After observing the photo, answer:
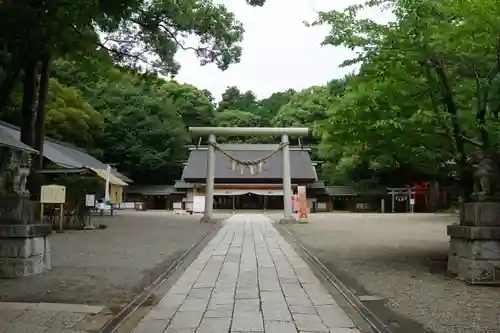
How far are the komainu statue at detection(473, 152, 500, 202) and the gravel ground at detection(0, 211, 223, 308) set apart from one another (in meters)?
5.49

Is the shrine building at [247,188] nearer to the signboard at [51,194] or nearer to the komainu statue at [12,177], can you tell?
the signboard at [51,194]

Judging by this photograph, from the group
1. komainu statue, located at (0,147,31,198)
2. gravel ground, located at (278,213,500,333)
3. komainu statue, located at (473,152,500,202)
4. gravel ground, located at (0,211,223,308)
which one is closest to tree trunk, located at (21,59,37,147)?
gravel ground, located at (0,211,223,308)

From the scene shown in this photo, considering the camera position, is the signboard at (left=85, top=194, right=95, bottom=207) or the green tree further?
the signboard at (left=85, top=194, right=95, bottom=207)

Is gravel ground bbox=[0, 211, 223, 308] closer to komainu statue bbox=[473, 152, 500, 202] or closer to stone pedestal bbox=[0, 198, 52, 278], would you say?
stone pedestal bbox=[0, 198, 52, 278]

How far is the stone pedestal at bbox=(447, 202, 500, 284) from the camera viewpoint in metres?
7.78

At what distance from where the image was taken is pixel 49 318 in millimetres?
5441

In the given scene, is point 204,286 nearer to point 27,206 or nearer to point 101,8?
point 27,206

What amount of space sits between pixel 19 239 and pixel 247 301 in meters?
3.90

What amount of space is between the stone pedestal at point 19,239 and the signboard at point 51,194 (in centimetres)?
748

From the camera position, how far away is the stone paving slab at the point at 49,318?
5.04 meters

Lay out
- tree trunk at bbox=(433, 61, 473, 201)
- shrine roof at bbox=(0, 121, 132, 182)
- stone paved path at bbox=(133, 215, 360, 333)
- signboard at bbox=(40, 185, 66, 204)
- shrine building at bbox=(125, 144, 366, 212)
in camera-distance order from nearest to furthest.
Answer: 1. stone paved path at bbox=(133, 215, 360, 333)
2. tree trunk at bbox=(433, 61, 473, 201)
3. signboard at bbox=(40, 185, 66, 204)
4. shrine roof at bbox=(0, 121, 132, 182)
5. shrine building at bbox=(125, 144, 366, 212)

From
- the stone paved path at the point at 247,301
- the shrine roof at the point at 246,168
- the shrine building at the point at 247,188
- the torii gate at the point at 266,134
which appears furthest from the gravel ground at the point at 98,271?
the shrine building at the point at 247,188

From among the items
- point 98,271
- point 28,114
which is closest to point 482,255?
point 98,271

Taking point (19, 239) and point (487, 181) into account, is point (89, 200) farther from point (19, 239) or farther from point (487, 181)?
point (487, 181)
